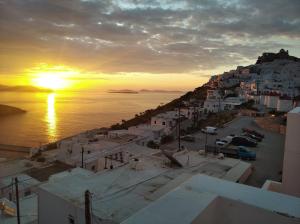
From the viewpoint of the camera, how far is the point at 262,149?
1658 cm

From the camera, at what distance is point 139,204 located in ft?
23.0

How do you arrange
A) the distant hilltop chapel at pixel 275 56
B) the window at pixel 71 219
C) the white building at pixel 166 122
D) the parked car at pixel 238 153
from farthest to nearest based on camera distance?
the distant hilltop chapel at pixel 275 56 → the white building at pixel 166 122 → the parked car at pixel 238 153 → the window at pixel 71 219

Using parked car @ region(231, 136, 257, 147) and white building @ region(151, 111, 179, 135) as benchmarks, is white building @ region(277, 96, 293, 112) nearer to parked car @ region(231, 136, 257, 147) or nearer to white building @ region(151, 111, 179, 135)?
white building @ region(151, 111, 179, 135)

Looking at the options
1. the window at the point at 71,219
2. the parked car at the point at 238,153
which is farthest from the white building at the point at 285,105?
the window at the point at 71,219

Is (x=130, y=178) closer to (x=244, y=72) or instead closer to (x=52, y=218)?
(x=52, y=218)

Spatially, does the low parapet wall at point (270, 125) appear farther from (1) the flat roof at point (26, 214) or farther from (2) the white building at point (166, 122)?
(1) the flat roof at point (26, 214)

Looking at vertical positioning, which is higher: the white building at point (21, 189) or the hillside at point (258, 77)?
the hillside at point (258, 77)

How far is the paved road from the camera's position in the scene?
11.7 metres

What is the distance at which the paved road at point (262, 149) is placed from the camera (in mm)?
11694

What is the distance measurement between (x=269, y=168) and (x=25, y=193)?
42.4ft

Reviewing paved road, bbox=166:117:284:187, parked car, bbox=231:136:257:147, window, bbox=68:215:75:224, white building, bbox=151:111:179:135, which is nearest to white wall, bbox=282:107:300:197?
paved road, bbox=166:117:284:187

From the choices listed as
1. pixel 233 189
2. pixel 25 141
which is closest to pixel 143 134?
pixel 233 189

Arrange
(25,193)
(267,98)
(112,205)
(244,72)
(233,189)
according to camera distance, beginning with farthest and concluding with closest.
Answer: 1. (244,72)
2. (267,98)
3. (25,193)
4. (112,205)
5. (233,189)

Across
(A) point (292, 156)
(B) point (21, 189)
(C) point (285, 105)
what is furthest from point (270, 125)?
(B) point (21, 189)
